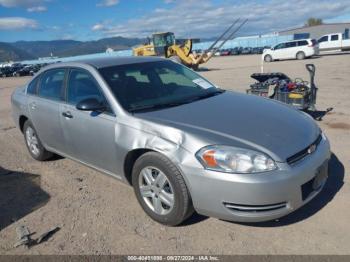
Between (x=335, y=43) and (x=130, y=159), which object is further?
(x=335, y=43)

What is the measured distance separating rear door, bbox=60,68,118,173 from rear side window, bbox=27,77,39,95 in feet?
3.74

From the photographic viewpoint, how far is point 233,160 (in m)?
3.03

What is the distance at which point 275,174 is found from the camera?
296 cm

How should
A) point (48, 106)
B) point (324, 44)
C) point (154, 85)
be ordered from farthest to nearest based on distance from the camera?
point (324, 44)
point (48, 106)
point (154, 85)

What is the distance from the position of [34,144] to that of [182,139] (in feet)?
11.3

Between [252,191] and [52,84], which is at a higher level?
[52,84]

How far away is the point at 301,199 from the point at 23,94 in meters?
4.58

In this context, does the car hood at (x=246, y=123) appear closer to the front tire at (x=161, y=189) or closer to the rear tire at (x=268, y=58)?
the front tire at (x=161, y=189)

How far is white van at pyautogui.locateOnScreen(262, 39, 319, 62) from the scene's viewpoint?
2827cm

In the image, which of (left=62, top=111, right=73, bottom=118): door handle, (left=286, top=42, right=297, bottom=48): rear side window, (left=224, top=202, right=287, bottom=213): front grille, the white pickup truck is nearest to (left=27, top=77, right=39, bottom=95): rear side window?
(left=62, top=111, right=73, bottom=118): door handle

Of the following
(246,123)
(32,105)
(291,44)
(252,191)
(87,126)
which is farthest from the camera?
(291,44)

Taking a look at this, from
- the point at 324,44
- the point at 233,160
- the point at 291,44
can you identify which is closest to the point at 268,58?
the point at 291,44

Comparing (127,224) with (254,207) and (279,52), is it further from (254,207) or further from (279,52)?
(279,52)

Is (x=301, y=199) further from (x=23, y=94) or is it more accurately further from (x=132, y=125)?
(x=23, y=94)
